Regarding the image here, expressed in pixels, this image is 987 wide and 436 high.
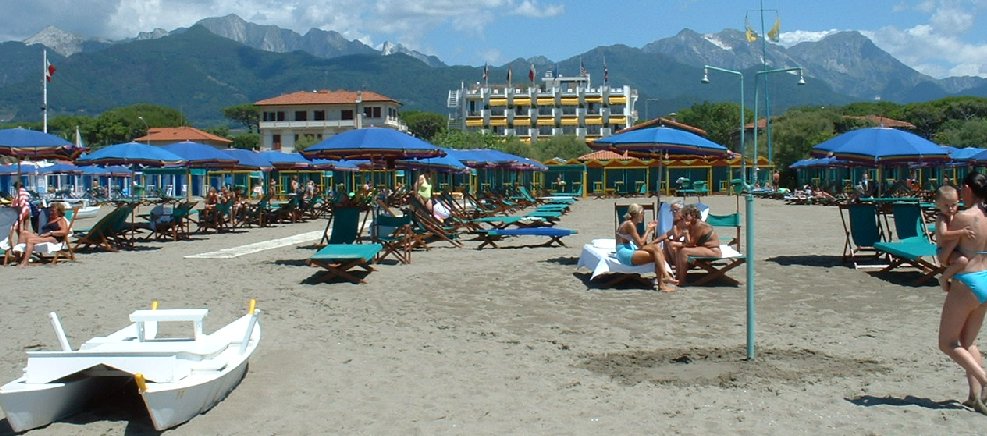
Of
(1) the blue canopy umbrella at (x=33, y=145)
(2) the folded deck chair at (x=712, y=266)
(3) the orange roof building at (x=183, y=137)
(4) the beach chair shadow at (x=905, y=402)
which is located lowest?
(4) the beach chair shadow at (x=905, y=402)

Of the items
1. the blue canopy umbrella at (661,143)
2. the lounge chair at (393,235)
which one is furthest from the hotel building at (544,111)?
the blue canopy umbrella at (661,143)

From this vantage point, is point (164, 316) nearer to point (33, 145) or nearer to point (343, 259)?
point (343, 259)

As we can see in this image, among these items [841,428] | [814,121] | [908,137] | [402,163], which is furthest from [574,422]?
[814,121]

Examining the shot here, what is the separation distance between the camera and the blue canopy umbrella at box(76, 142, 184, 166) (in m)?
16.5

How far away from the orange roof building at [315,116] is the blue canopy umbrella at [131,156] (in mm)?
70088

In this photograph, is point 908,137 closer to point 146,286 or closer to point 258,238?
point 146,286

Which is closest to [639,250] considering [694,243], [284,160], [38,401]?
[694,243]

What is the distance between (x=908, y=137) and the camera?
12203 millimetres

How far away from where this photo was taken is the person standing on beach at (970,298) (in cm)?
478

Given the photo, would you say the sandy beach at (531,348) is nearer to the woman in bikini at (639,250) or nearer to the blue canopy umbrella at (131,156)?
the woman in bikini at (639,250)

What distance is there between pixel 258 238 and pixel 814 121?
47607 millimetres

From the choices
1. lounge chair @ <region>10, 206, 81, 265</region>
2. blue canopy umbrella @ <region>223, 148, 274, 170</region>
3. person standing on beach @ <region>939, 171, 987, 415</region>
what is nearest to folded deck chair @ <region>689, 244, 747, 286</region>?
person standing on beach @ <region>939, 171, 987, 415</region>

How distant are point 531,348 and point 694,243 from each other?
362 centimetres

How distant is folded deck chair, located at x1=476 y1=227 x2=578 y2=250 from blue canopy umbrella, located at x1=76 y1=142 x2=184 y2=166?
20.0ft
